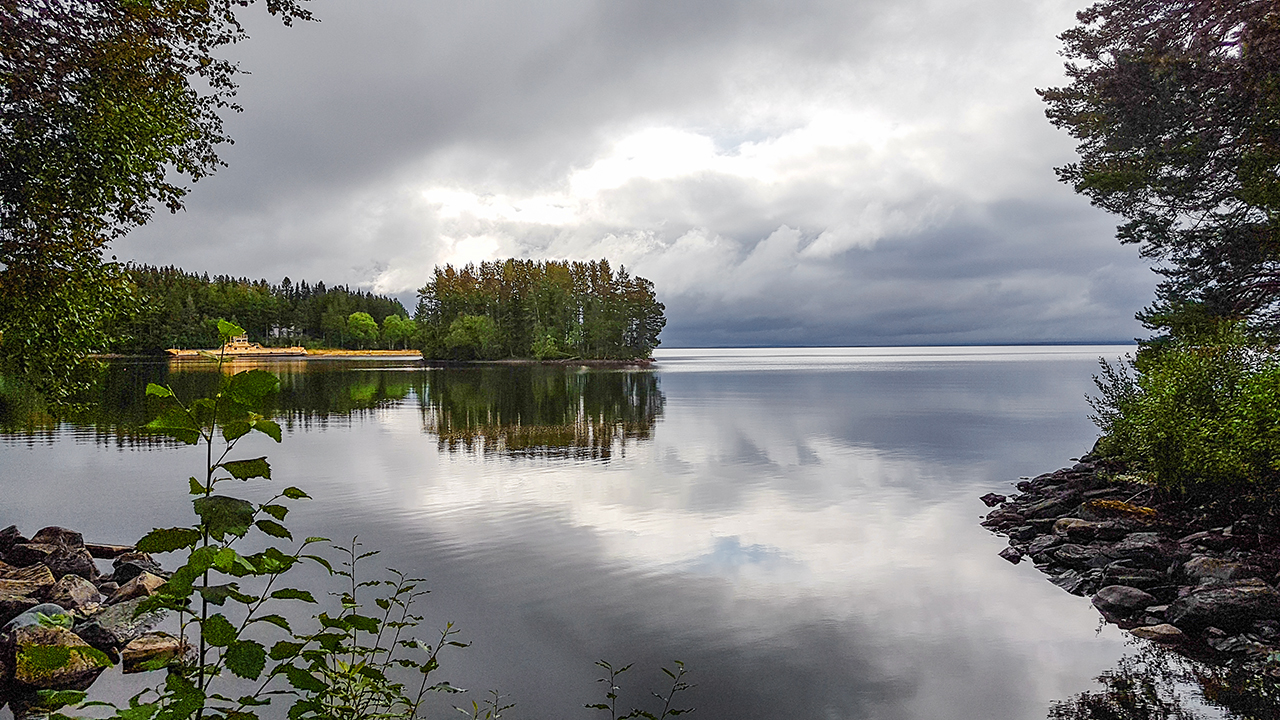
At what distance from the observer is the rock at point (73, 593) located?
36.6 ft

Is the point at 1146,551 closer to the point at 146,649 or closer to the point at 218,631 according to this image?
the point at 218,631

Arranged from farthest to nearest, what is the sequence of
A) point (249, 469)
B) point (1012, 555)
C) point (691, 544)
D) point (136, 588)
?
point (691, 544) → point (1012, 555) → point (136, 588) → point (249, 469)

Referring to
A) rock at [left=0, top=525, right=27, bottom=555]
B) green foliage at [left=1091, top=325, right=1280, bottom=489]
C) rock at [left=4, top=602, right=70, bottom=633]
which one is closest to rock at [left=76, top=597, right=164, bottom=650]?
rock at [left=4, top=602, right=70, bottom=633]

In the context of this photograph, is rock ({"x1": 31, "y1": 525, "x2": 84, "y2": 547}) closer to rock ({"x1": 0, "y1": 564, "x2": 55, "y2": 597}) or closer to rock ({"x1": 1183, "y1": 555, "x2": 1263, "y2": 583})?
rock ({"x1": 0, "y1": 564, "x2": 55, "y2": 597})

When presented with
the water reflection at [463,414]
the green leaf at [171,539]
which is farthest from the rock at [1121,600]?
the water reflection at [463,414]

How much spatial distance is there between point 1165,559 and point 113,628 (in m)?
17.9

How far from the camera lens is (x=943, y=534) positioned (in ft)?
58.7

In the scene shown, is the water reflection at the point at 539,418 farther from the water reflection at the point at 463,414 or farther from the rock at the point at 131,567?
the rock at the point at 131,567

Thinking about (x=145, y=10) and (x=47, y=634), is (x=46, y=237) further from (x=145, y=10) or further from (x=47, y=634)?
(x=47, y=634)

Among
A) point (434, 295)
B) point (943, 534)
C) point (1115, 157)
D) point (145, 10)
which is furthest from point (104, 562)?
point (434, 295)

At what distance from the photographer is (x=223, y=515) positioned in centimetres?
307

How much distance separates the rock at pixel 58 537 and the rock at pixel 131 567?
1.27m

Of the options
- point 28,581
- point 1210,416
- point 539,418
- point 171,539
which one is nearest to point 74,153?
point 28,581

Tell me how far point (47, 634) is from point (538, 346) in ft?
452
